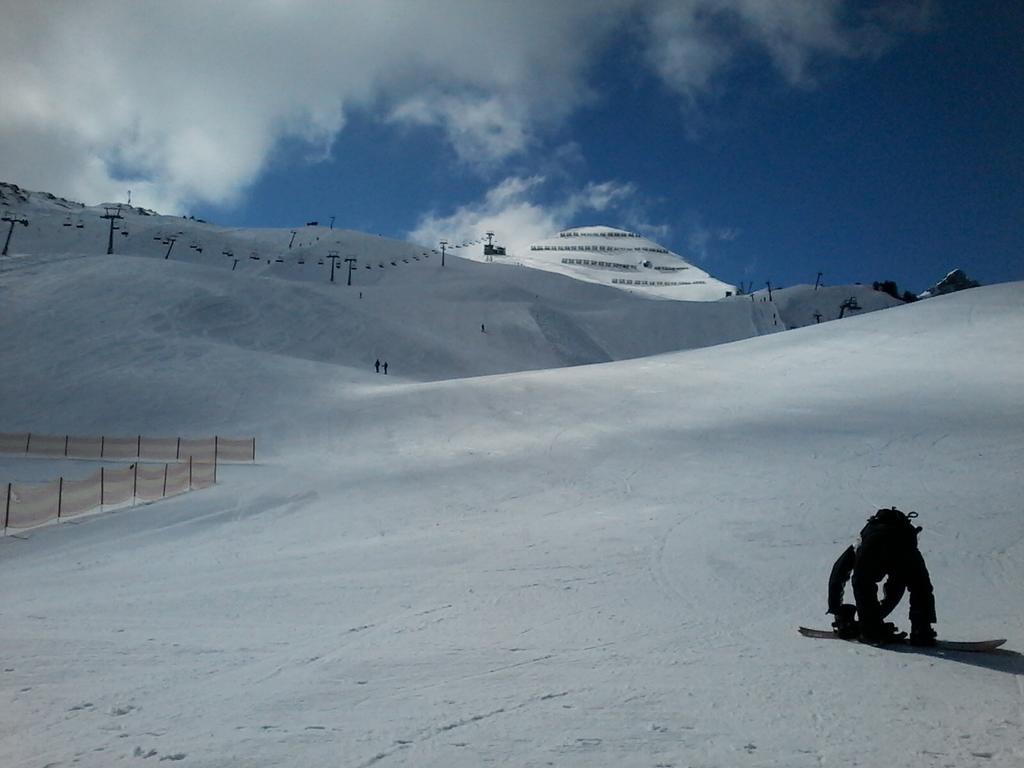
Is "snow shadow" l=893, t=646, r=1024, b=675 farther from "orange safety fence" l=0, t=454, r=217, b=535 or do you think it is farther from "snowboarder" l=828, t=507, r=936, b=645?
"orange safety fence" l=0, t=454, r=217, b=535

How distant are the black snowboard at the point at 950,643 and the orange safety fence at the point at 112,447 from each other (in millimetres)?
22107

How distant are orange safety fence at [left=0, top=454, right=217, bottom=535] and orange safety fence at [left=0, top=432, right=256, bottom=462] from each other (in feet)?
14.4

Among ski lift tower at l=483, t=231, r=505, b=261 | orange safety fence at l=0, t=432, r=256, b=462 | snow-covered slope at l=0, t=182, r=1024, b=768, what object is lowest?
snow-covered slope at l=0, t=182, r=1024, b=768

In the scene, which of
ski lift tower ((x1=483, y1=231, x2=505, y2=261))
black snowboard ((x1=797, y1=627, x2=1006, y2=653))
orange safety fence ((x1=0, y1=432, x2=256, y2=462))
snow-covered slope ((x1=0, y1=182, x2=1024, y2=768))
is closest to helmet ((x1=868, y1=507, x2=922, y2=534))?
black snowboard ((x1=797, y1=627, x2=1006, y2=653))

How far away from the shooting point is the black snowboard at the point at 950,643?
20.2 feet

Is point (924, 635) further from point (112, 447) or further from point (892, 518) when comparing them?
point (112, 447)

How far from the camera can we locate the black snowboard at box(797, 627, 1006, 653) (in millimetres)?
6164

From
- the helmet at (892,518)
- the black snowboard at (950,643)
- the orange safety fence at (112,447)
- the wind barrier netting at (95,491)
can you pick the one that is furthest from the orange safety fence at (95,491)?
the helmet at (892,518)

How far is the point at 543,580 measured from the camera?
9789mm

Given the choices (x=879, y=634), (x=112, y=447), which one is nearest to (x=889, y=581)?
(x=879, y=634)

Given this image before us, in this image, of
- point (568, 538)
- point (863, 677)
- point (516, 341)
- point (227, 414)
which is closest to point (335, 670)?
point (863, 677)

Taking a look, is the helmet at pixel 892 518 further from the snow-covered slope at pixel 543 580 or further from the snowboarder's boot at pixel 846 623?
the snow-covered slope at pixel 543 580

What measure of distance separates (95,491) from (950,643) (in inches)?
701

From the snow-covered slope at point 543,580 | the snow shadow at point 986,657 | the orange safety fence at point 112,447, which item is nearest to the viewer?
the snow-covered slope at point 543,580
